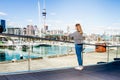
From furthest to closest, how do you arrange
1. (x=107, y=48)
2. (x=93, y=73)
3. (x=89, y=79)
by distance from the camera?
1. (x=107, y=48)
2. (x=93, y=73)
3. (x=89, y=79)

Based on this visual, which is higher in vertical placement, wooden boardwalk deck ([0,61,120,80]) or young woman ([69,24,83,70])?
young woman ([69,24,83,70])

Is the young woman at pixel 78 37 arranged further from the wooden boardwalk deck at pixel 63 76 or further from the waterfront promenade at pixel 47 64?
the waterfront promenade at pixel 47 64

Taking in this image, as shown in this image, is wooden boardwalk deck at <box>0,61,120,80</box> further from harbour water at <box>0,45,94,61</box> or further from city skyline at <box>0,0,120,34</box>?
city skyline at <box>0,0,120,34</box>

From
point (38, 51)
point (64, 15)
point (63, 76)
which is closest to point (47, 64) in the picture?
point (38, 51)

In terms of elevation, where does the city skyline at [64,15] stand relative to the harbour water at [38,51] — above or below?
above

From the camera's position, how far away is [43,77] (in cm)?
369

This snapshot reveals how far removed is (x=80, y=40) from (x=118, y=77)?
1.19m

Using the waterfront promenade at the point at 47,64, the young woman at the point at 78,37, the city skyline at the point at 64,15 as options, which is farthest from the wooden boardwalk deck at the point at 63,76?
the city skyline at the point at 64,15

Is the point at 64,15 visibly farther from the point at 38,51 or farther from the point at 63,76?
the point at 63,76

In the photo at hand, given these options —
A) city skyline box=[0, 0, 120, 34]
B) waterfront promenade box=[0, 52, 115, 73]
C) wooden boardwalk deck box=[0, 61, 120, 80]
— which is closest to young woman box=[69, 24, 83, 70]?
wooden boardwalk deck box=[0, 61, 120, 80]

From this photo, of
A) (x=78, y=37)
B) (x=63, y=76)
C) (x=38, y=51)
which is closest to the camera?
(x=63, y=76)

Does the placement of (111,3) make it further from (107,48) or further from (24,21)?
(24,21)

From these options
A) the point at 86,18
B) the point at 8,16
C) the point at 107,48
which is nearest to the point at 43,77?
the point at 107,48

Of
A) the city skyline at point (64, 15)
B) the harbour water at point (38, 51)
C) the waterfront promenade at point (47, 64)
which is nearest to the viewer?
the waterfront promenade at point (47, 64)
